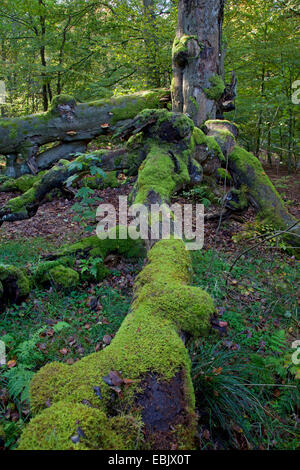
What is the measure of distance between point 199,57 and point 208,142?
275 cm

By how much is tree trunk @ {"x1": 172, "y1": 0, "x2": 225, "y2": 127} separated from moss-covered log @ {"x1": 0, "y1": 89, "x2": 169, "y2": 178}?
2230 mm

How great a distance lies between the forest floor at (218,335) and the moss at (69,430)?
0.52 m

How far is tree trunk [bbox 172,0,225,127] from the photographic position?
6.77 m

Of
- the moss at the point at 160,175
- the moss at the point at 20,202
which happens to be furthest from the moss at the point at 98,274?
the moss at the point at 20,202

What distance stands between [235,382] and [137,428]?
63.8 inches

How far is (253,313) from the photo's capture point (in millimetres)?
4008

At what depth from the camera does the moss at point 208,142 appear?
224 inches

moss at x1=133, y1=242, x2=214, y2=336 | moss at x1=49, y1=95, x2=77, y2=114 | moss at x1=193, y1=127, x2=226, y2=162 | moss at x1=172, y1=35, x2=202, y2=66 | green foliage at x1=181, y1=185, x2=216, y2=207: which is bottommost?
moss at x1=133, y1=242, x2=214, y2=336

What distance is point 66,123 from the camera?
8.95 meters

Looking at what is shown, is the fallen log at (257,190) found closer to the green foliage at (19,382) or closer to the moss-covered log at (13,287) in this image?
the moss-covered log at (13,287)

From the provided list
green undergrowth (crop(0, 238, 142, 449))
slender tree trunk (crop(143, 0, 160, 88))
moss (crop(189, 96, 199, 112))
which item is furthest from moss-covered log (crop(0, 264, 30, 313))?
slender tree trunk (crop(143, 0, 160, 88))

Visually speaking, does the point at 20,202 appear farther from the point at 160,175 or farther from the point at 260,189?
the point at 260,189

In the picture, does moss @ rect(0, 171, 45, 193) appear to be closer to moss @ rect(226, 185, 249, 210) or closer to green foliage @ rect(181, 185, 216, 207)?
green foliage @ rect(181, 185, 216, 207)

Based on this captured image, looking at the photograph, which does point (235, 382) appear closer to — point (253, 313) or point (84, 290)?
point (253, 313)
